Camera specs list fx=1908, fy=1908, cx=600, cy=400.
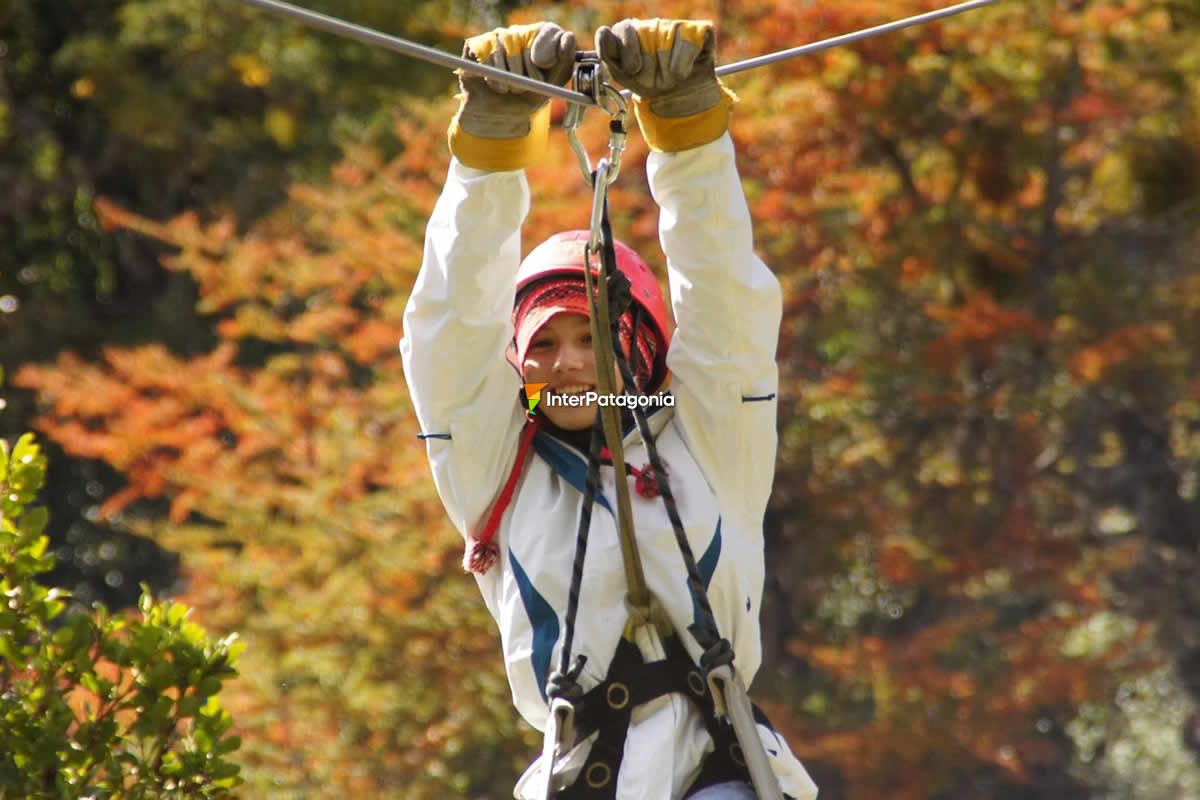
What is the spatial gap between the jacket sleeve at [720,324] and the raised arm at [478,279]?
0.23 metres

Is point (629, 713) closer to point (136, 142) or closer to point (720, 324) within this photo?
point (720, 324)

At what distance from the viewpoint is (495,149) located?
2.88m

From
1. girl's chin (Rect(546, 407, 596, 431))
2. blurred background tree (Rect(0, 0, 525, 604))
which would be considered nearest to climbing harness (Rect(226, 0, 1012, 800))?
girl's chin (Rect(546, 407, 596, 431))

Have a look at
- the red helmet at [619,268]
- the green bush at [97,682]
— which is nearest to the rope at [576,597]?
the red helmet at [619,268]

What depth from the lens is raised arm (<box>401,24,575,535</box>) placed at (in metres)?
2.87

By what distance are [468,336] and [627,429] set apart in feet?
1.09

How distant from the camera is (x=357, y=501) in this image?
8.12m

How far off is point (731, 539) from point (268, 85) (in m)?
8.61

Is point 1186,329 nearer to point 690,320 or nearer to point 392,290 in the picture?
point 392,290

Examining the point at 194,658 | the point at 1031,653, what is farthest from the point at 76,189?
the point at 194,658

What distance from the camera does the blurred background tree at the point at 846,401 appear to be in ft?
26.3

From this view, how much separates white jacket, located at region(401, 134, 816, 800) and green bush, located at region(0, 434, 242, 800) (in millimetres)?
750


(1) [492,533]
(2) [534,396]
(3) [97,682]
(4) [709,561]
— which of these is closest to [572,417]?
(2) [534,396]

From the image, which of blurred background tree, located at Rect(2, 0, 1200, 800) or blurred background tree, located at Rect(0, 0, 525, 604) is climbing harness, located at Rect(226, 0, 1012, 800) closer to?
blurred background tree, located at Rect(2, 0, 1200, 800)
